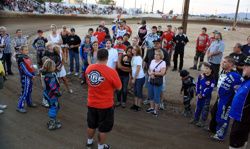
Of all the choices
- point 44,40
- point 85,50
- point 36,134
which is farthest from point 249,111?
point 44,40

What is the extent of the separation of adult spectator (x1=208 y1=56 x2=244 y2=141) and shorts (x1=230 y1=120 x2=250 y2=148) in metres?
1.03

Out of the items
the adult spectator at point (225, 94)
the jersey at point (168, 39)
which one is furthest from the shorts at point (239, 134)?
the jersey at point (168, 39)

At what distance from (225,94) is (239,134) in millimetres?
1169

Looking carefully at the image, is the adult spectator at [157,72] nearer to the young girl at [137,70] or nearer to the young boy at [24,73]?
the young girl at [137,70]

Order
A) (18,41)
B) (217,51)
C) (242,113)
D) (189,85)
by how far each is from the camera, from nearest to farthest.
Answer: (242,113)
(189,85)
(217,51)
(18,41)

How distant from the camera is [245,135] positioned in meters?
3.15

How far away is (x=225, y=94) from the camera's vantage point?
412cm

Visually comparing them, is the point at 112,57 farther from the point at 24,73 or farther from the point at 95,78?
the point at 95,78

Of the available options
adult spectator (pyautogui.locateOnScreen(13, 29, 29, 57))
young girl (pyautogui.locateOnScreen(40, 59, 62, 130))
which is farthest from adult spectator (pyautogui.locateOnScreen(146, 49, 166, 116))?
adult spectator (pyautogui.locateOnScreen(13, 29, 29, 57))

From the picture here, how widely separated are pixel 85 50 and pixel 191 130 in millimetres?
5091

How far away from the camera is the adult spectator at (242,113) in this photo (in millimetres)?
3062

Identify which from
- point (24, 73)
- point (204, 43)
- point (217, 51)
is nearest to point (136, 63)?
point (24, 73)

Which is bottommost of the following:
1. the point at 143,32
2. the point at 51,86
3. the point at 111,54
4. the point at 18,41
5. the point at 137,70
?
the point at 51,86

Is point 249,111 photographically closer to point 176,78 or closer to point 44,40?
point 176,78
